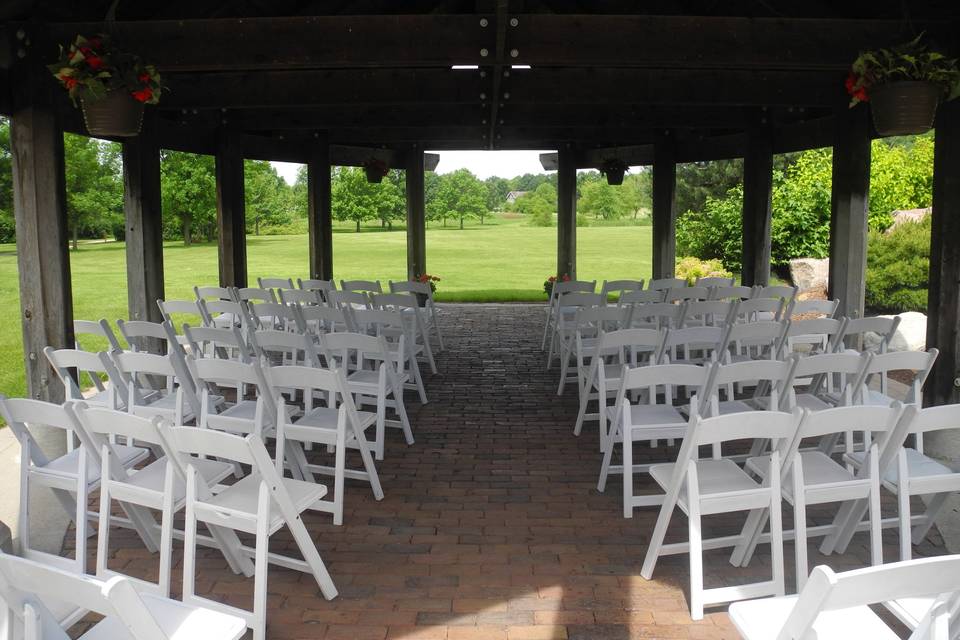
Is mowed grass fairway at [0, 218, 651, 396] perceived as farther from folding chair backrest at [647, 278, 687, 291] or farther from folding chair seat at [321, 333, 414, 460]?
folding chair seat at [321, 333, 414, 460]

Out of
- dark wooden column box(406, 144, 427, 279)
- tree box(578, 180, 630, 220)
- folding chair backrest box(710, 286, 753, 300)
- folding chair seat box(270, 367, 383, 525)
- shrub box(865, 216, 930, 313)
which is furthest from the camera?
tree box(578, 180, 630, 220)

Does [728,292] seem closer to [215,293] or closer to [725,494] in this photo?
[215,293]

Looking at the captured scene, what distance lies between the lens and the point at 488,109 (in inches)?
396

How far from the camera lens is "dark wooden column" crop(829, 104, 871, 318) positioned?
8.20 m

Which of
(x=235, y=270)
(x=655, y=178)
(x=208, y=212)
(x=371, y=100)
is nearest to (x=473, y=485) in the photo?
(x=371, y=100)

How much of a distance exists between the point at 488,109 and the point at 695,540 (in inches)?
300

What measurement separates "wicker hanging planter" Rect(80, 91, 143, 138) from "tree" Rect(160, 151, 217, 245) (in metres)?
24.9

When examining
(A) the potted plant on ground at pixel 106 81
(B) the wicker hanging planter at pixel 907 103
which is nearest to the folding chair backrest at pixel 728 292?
(B) the wicker hanging planter at pixel 907 103

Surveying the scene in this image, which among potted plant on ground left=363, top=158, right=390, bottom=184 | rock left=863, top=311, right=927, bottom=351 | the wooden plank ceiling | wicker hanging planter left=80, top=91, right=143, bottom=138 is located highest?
the wooden plank ceiling

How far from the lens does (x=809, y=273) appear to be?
14547mm

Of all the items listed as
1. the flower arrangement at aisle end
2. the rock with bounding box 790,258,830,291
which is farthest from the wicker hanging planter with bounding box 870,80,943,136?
the rock with bounding box 790,258,830,291

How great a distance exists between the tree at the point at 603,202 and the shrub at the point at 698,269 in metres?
14.4

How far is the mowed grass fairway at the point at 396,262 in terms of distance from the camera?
19969 mm

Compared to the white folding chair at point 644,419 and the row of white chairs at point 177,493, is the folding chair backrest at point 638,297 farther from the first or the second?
the row of white chairs at point 177,493
